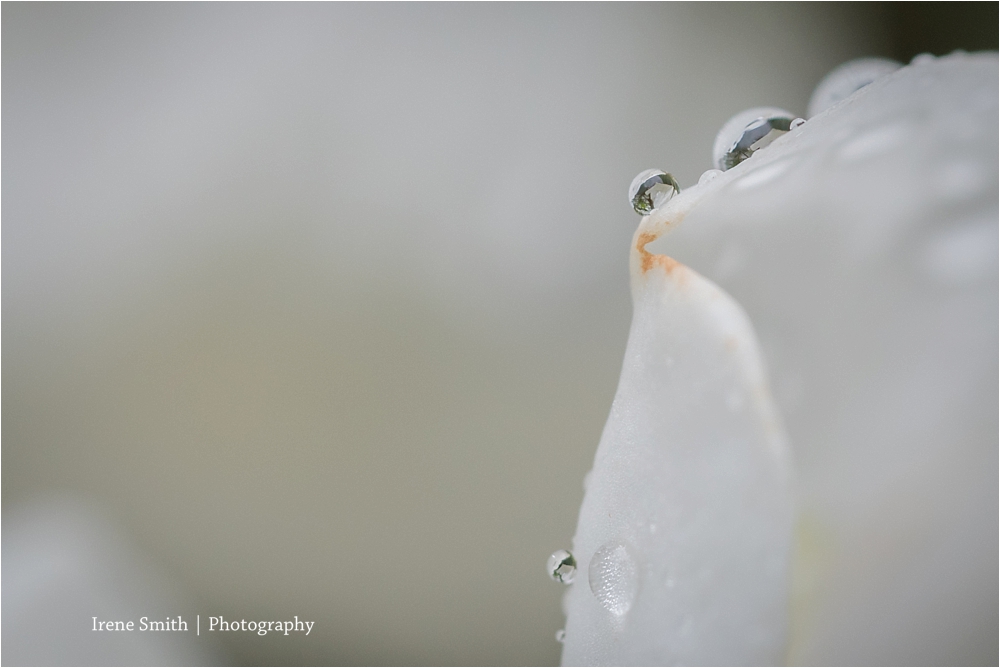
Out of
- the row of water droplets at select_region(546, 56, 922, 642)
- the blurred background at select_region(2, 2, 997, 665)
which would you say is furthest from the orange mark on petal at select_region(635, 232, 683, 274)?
the blurred background at select_region(2, 2, 997, 665)

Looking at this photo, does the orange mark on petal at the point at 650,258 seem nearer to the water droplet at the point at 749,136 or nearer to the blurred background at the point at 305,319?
the water droplet at the point at 749,136

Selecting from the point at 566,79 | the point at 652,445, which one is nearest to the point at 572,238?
the point at 566,79

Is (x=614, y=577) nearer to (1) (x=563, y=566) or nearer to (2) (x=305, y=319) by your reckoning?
(1) (x=563, y=566)

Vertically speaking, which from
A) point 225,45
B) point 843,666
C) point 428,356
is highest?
point 225,45

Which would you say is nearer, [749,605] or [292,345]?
[749,605]

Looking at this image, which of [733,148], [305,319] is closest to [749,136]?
[733,148]

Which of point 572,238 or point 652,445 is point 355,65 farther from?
point 652,445
